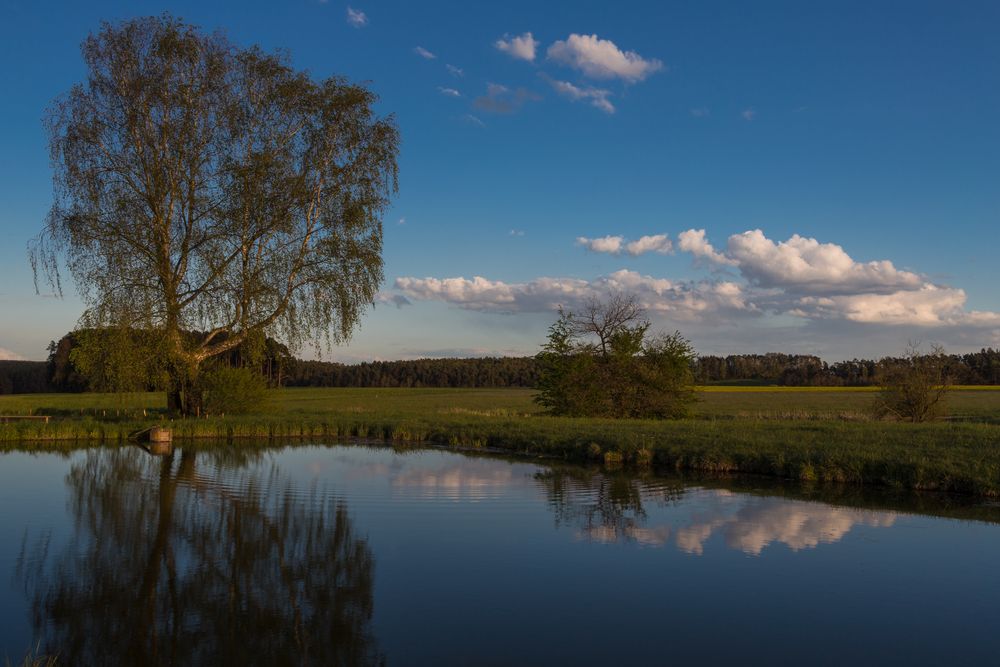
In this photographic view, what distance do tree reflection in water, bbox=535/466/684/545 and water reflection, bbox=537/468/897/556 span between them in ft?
0.04

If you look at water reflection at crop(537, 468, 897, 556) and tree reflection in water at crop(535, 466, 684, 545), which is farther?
tree reflection in water at crop(535, 466, 684, 545)

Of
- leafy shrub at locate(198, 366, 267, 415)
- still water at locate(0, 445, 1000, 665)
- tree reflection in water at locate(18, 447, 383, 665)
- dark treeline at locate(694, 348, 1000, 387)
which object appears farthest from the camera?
dark treeline at locate(694, 348, 1000, 387)

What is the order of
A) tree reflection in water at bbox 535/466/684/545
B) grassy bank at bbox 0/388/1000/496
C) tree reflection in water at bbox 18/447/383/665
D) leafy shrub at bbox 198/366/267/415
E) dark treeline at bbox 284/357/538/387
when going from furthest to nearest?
1. dark treeline at bbox 284/357/538/387
2. leafy shrub at bbox 198/366/267/415
3. grassy bank at bbox 0/388/1000/496
4. tree reflection in water at bbox 535/466/684/545
5. tree reflection in water at bbox 18/447/383/665

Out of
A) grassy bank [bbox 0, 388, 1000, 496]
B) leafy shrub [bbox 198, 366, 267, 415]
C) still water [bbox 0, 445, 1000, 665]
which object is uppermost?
leafy shrub [bbox 198, 366, 267, 415]

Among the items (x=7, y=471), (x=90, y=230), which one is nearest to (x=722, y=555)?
(x=7, y=471)

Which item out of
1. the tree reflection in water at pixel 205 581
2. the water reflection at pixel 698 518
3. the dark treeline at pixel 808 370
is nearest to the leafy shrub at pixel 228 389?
the tree reflection in water at pixel 205 581

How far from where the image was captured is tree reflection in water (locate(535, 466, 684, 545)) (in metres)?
11.6

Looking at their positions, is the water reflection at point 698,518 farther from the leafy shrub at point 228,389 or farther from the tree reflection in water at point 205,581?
the leafy shrub at point 228,389

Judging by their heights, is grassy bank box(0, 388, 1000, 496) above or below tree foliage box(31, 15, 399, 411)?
below

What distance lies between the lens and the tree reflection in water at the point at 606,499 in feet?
38.2

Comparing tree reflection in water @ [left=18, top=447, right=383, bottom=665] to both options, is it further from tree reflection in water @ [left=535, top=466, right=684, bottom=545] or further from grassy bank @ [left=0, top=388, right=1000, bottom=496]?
grassy bank @ [left=0, top=388, right=1000, bottom=496]

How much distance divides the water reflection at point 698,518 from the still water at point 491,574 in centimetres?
8

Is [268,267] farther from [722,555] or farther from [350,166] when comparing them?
[722,555]

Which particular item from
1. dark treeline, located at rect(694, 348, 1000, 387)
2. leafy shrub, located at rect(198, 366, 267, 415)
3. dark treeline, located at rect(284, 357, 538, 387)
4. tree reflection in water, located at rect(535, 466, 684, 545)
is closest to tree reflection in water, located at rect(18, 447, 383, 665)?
tree reflection in water, located at rect(535, 466, 684, 545)
